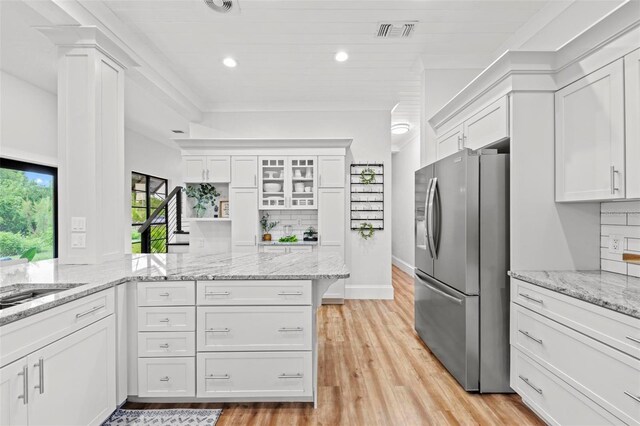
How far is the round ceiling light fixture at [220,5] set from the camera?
2.42 m

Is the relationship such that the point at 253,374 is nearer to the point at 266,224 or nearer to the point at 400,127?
the point at 266,224

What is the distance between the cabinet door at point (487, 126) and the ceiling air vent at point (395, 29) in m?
1.00

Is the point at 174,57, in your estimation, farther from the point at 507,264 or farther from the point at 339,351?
the point at 507,264

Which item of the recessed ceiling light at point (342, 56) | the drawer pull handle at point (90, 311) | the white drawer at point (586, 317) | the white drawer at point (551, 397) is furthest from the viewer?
the recessed ceiling light at point (342, 56)

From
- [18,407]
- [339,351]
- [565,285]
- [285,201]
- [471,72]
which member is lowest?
[339,351]

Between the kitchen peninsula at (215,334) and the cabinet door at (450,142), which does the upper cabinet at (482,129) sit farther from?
the kitchen peninsula at (215,334)

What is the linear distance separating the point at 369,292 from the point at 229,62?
3.63m

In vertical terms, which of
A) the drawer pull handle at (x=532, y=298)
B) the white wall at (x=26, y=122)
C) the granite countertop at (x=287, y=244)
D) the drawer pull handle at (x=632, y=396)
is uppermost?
the white wall at (x=26, y=122)

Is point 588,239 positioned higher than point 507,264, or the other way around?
point 588,239

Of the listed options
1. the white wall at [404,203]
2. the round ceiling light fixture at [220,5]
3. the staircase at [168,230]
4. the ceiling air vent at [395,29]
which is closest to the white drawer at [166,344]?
the round ceiling light fixture at [220,5]

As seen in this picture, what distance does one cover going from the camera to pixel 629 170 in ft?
5.25

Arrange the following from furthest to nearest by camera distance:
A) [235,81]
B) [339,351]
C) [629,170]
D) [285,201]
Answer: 1. [285,201]
2. [235,81]
3. [339,351]
4. [629,170]

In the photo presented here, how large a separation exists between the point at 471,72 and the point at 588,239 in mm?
2179

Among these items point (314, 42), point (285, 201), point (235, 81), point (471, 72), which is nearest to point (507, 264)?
point (471, 72)
